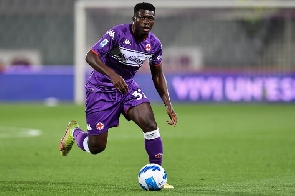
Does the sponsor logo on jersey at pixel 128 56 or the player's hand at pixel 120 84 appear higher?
the sponsor logo on jersey at pixel 128 56

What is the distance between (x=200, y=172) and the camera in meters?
10.8

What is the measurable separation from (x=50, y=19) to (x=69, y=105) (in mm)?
12837

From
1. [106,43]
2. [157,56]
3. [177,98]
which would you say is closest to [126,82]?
[157,56]

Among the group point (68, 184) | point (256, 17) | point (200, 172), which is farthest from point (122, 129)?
point (256, 17)

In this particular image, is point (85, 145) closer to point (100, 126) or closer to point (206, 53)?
point (100, 126)

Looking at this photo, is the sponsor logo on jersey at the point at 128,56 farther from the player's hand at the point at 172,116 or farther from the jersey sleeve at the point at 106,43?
the player's hand at the point at 172,116

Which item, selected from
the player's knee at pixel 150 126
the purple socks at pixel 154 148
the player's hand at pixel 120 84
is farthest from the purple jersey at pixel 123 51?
→ the purple socks at pixel 154 148

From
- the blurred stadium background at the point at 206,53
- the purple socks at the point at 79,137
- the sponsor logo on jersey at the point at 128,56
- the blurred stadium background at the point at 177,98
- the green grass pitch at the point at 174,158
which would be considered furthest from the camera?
the blurred stadium background at the point at 206,53

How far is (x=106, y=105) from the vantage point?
9320mm

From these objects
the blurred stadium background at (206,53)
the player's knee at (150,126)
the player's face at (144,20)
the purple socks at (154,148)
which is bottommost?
the blurred stadium background at (206,53)

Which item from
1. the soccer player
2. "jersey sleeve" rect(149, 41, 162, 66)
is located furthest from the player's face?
"jersey sleeve" rect(149, 41, 162, 66)

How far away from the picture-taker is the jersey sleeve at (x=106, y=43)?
29.4 feet

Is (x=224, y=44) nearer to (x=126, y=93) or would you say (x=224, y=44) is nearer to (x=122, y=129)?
(x=122, y=129)

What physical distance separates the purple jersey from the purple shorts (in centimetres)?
11
